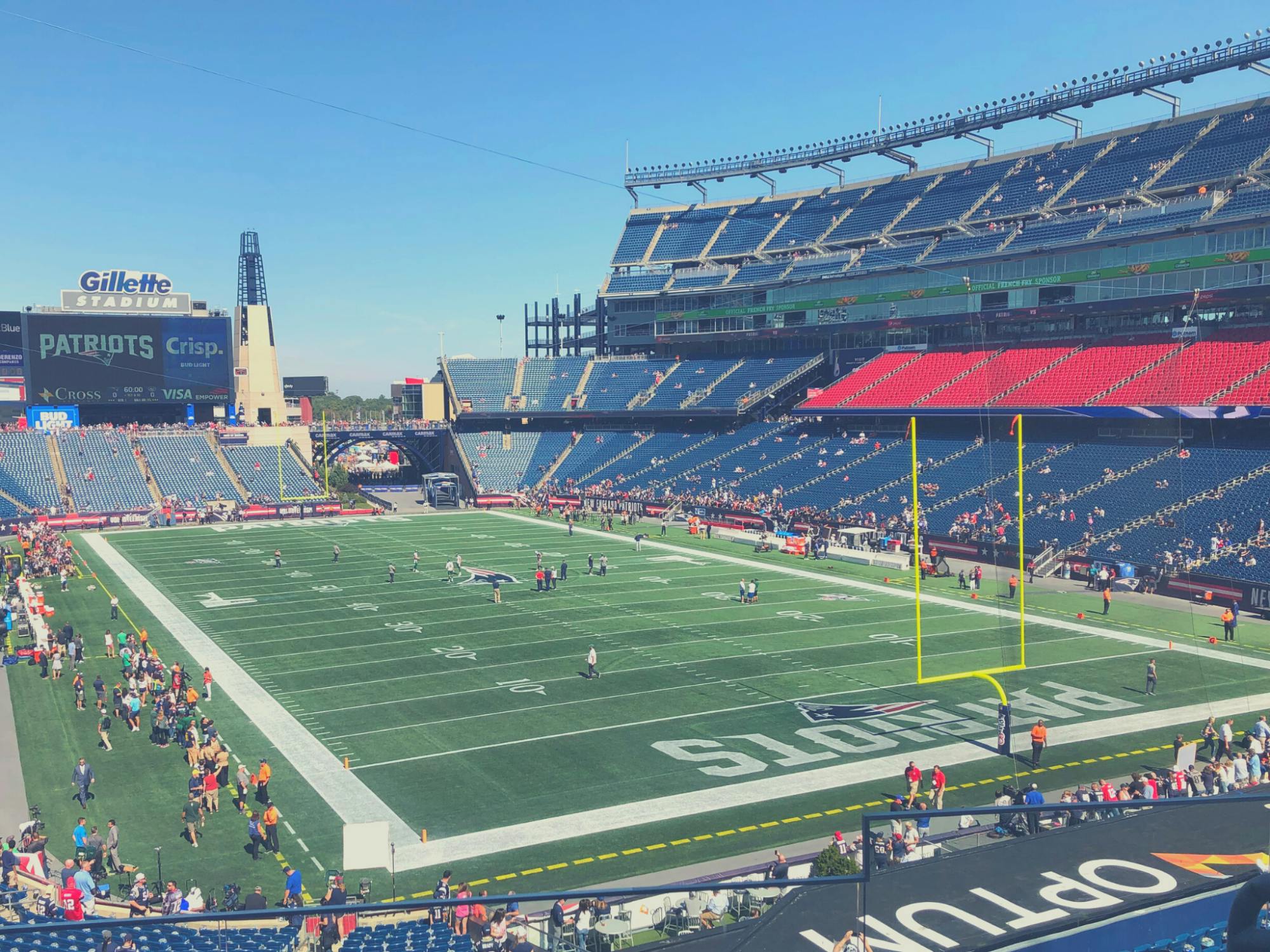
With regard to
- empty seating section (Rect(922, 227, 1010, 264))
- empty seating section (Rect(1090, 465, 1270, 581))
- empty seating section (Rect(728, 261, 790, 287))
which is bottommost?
empty seating section (Rect(1090, 465, 1270, 581))

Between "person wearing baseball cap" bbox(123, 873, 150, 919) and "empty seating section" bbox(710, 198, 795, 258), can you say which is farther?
"empty seating section" bbox(710, 198, 795, 258)

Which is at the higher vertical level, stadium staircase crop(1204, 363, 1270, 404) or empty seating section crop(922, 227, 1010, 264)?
empty seating section crop(922, 227, 1010, 264)

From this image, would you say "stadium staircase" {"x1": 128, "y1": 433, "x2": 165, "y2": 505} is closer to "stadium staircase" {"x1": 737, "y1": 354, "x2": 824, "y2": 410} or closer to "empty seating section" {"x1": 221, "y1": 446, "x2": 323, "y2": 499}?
"empty seating section" {"x1": 221, "y1": 446, "x2": 323, "y2": 499}

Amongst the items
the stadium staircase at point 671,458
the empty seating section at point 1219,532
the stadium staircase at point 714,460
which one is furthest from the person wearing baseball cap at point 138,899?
the stadium staircase at point 671,458

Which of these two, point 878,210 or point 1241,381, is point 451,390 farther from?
point 1241,381

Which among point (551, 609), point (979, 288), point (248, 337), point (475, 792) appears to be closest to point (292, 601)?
point (551, 609)

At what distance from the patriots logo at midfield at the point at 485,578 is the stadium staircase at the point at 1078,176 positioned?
35184 mm

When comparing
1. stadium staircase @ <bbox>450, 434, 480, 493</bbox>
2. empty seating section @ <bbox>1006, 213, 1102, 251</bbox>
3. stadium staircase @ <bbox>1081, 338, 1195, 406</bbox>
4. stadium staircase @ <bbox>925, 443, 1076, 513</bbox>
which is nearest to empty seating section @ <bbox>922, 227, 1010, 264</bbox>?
empty seating section @ <bbox>1006, 213, 1102, 251</bbox>

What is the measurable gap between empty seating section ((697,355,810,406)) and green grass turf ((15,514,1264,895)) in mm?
29704

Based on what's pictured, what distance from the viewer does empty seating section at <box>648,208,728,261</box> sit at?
271 feet

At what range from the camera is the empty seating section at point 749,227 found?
79.4 m

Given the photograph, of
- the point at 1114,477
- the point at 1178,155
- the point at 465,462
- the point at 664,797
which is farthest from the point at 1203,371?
the point at 465,462

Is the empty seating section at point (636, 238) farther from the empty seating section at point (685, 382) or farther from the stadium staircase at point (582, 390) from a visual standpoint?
the empty seating section at point (685, 382)

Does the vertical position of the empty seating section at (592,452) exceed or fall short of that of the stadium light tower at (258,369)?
it falls short
